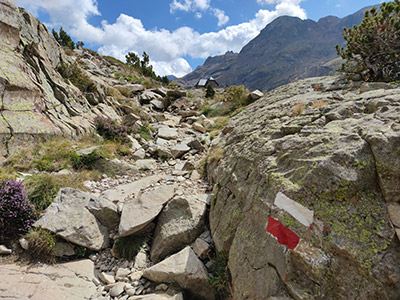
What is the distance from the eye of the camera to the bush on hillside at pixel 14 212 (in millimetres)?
4508

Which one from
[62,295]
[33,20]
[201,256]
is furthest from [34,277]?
[33,20]

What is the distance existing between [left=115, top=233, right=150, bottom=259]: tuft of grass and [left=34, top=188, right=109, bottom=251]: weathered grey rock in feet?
1.41

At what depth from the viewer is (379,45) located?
8320 mm

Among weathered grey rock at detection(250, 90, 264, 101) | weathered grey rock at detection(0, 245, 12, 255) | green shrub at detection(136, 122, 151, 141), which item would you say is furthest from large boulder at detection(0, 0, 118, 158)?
weathered grey rock at detection(250, 90, 264, 101)

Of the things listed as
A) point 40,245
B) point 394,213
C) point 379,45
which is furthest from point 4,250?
point 379,45

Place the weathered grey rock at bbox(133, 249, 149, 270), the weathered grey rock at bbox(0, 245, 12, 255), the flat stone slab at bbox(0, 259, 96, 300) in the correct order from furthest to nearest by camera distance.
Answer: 1. the weathered grey rock at bbox(133, 249, 149, 270)
2. the weathered grey rock at bbox(0, 245, 12, 255)
3. the flat stone slab at bbox(0, 259, 96, 300)

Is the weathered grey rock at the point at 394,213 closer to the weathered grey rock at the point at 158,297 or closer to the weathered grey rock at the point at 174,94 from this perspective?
the weathered grey rock at the point at 158,297

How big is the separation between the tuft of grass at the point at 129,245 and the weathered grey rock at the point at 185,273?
0.76 meters

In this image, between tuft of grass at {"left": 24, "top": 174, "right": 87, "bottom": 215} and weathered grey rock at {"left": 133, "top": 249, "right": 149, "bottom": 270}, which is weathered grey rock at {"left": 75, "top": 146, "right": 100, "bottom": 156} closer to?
tuft of grass at {"left": 24, "top": 174, "right": 87, "bottom": 215}

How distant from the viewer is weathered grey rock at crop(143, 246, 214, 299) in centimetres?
384

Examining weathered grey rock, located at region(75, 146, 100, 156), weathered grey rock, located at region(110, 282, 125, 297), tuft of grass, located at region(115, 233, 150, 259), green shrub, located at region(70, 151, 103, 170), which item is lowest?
weathered grey rock, located at region(110, 282, 125, 297)

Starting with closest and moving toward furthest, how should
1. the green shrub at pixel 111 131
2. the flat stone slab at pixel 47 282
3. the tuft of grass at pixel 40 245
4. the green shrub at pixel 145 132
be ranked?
the flat stone slab at pixel 47 282, the tuft of grass at pixel 40 245, the green shrub at pixel 111 131, the green shrub at pixel 145 132

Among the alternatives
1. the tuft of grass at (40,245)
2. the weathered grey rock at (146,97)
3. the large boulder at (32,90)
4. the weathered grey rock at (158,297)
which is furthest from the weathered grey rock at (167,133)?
the weathered grey rock at (158,297)

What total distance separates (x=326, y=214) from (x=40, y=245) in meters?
5.74
